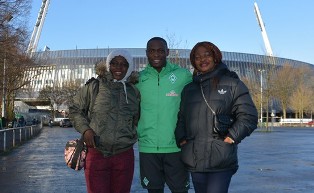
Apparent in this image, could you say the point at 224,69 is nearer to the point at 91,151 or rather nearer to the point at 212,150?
the point at 212,150

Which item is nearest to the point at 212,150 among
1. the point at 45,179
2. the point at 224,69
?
the point at 224,69

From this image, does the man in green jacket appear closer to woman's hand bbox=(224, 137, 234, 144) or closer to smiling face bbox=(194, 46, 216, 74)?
smiling face bbox=(194, 46, 216, 74)

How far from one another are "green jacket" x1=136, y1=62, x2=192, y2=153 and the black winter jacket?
377mm

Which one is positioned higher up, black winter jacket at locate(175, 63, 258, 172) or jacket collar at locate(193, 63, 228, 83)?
jacket collar at locate(193, 63, 228, 83)

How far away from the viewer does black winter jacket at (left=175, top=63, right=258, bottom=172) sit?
13.0 ft

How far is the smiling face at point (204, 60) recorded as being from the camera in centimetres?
421

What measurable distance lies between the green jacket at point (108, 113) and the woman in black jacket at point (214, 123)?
1.67 ft

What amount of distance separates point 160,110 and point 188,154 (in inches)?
22.2

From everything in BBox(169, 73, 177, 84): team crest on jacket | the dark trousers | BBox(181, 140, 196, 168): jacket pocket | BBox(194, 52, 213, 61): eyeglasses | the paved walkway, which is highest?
BBox(194, 52, 213, 61): eyeglasses

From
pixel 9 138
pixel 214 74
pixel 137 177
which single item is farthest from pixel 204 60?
pixel 9 138

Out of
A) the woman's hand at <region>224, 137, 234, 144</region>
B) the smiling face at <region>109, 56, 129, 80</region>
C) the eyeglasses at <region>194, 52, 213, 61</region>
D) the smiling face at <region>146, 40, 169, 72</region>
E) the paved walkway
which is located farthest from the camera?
the paved walkway

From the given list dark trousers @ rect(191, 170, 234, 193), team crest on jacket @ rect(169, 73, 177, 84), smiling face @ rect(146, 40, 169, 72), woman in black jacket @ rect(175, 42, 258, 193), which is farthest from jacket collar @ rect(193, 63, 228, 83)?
dark trousers @ rect(191, 170, 234, 193)

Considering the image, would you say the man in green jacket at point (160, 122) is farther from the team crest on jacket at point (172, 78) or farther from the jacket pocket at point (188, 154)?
the jacket pocket at point (188, 154)

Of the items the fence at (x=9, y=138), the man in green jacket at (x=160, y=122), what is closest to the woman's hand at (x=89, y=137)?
the man in green jacket at (x=160, y=122)
